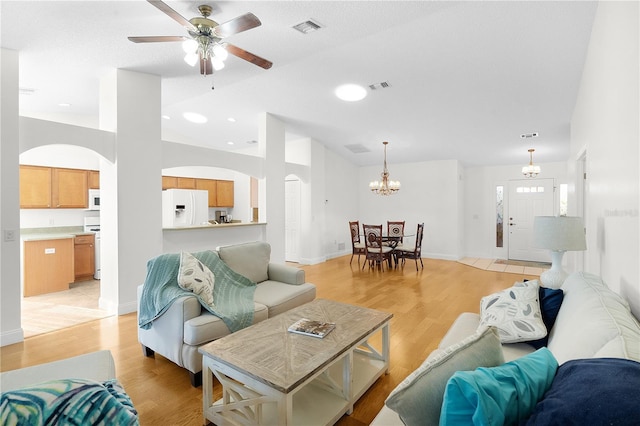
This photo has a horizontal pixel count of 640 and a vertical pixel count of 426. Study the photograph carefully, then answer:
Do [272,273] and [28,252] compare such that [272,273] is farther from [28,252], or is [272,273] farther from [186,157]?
[28,252]

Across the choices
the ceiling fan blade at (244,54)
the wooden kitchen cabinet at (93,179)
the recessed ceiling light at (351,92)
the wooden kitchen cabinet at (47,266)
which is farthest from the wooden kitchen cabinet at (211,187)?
the ceiling fan blade at (244,54)

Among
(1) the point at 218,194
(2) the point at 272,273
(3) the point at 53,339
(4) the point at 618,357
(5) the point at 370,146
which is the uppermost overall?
(5) the point at 370,146

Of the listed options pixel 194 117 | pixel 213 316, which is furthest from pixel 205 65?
pixel 194 117

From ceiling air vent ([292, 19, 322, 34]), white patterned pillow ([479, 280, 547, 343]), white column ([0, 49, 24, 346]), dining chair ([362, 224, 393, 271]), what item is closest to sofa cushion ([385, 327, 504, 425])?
white patterned pillow ([479, 280, 547, 343])

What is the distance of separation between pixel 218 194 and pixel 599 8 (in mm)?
7617

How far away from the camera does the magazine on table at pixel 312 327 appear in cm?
209

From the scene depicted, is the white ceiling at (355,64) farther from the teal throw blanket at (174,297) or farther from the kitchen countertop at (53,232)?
the teal throw blanket at (174,297)

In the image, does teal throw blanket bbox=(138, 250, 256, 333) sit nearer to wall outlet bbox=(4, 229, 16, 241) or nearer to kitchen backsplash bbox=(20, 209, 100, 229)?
wall outlet bbox=(4, 229, 16, 241)

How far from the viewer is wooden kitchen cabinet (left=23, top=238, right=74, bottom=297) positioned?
459 cm

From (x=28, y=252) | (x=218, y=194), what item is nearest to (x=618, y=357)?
(x=28, y=252)

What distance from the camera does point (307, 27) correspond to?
317 centimetres

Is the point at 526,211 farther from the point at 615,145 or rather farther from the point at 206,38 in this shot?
the point at 206,38

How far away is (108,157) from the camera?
12.5ft

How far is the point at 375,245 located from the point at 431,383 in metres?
5.76
